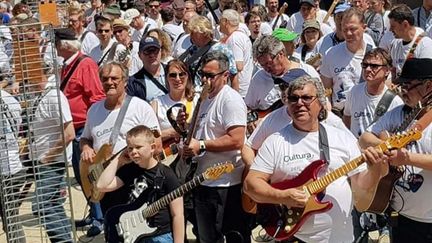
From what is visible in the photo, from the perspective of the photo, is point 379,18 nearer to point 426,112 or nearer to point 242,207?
point 242,207

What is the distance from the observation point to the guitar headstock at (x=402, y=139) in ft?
11.8

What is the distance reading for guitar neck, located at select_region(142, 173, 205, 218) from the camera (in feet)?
14.4

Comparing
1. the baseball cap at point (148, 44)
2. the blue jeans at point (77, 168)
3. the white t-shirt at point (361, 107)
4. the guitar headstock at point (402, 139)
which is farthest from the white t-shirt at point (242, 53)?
the guitar headstock at point (402, 139)

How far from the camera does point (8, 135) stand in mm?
4098

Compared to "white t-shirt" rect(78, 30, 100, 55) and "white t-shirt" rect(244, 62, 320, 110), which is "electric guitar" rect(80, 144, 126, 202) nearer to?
"white t-shirt" rect(244, 62, 320, 110)

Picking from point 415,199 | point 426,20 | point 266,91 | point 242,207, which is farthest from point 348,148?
point 426,20

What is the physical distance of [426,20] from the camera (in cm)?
934

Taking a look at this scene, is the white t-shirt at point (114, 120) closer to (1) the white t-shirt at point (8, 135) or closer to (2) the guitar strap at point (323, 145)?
(1) the white t-shirt at point (8, 135)

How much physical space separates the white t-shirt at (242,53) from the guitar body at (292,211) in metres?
4.20

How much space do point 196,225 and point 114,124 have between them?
3.20ft

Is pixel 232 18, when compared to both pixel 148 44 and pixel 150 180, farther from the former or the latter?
pixel 150 180

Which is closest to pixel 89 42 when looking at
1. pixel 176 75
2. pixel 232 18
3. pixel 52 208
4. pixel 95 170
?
pixel 232 18

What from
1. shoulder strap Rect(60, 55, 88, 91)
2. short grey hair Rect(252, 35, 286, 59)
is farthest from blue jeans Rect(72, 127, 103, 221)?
short grey hair Rect(252, 35, 286, 59)

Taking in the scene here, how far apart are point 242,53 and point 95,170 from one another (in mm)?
3421
